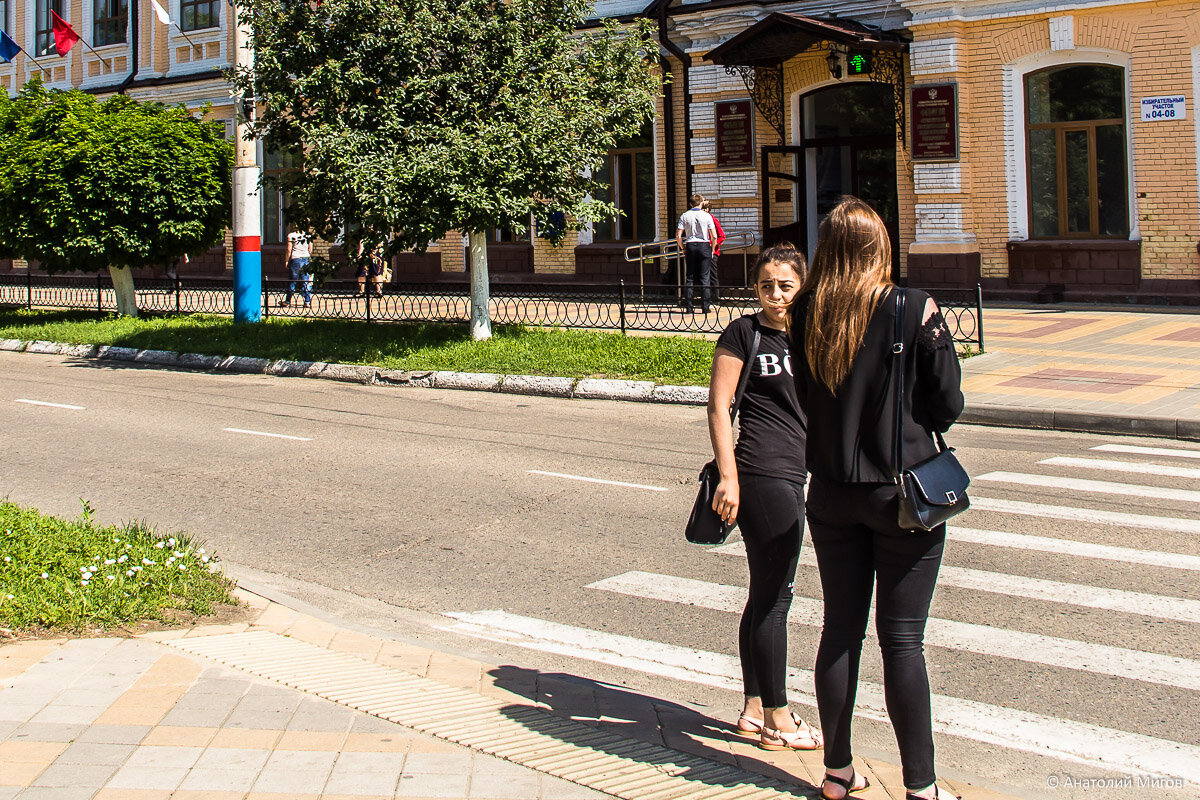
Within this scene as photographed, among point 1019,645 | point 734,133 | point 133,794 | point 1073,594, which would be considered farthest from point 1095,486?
point 734,133

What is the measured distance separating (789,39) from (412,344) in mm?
8101

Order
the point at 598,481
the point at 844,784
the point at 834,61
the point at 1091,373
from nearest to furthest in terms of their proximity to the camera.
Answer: the point at 844,784 → the point at 598,481 → the point at 1091,373 → the point at 834,61

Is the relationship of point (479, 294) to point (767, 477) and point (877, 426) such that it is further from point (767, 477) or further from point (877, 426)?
point (877, 426)

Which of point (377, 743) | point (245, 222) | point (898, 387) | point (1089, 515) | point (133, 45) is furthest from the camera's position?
point (133, 45)

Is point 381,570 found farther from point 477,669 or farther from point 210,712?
point 210,712

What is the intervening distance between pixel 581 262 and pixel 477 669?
1966 cm

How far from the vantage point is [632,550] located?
7.50 metres

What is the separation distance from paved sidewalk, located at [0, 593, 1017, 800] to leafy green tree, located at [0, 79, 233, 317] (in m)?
16.0

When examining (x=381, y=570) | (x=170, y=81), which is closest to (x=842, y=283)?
(x=381, y=570)

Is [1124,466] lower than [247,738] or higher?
higher

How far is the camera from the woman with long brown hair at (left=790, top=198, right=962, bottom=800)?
150 inches

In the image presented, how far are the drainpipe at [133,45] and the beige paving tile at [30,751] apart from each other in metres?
30.5

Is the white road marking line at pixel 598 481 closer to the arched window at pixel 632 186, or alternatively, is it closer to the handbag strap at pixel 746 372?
the handbag strap at pixel 746 372

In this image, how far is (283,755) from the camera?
13.7 ft
